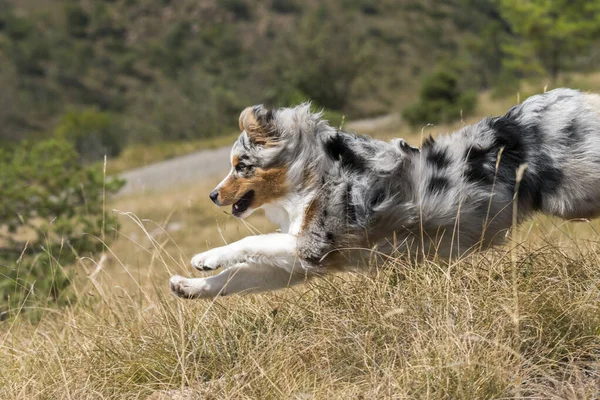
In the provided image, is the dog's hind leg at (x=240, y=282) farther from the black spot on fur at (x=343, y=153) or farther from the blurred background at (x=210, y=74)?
the blurred background at (x=210, y=74)

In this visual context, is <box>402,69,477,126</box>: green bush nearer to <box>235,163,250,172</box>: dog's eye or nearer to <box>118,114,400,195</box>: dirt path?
<box>118,114,400,195</box>: dirt path

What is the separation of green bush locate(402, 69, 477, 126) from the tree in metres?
3.24

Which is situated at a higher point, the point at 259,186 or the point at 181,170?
the point at 259,186

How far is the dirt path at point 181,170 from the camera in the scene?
20.4 m

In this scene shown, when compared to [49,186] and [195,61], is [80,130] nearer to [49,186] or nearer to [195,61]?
[195,61]

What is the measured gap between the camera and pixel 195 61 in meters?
57.2

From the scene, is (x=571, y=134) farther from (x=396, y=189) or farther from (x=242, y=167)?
(x=242, y=167)

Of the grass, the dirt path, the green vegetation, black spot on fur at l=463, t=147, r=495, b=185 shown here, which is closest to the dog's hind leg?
the grass

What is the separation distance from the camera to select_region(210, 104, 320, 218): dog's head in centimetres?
382

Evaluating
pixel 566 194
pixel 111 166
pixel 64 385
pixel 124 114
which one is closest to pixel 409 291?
pixel 566 194

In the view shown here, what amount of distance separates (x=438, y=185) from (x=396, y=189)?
8.6 inches

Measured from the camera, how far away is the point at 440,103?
26.0 meters

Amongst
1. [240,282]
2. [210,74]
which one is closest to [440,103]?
[240,282]

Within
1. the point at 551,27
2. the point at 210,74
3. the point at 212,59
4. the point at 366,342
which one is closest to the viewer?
the point at 366,342
